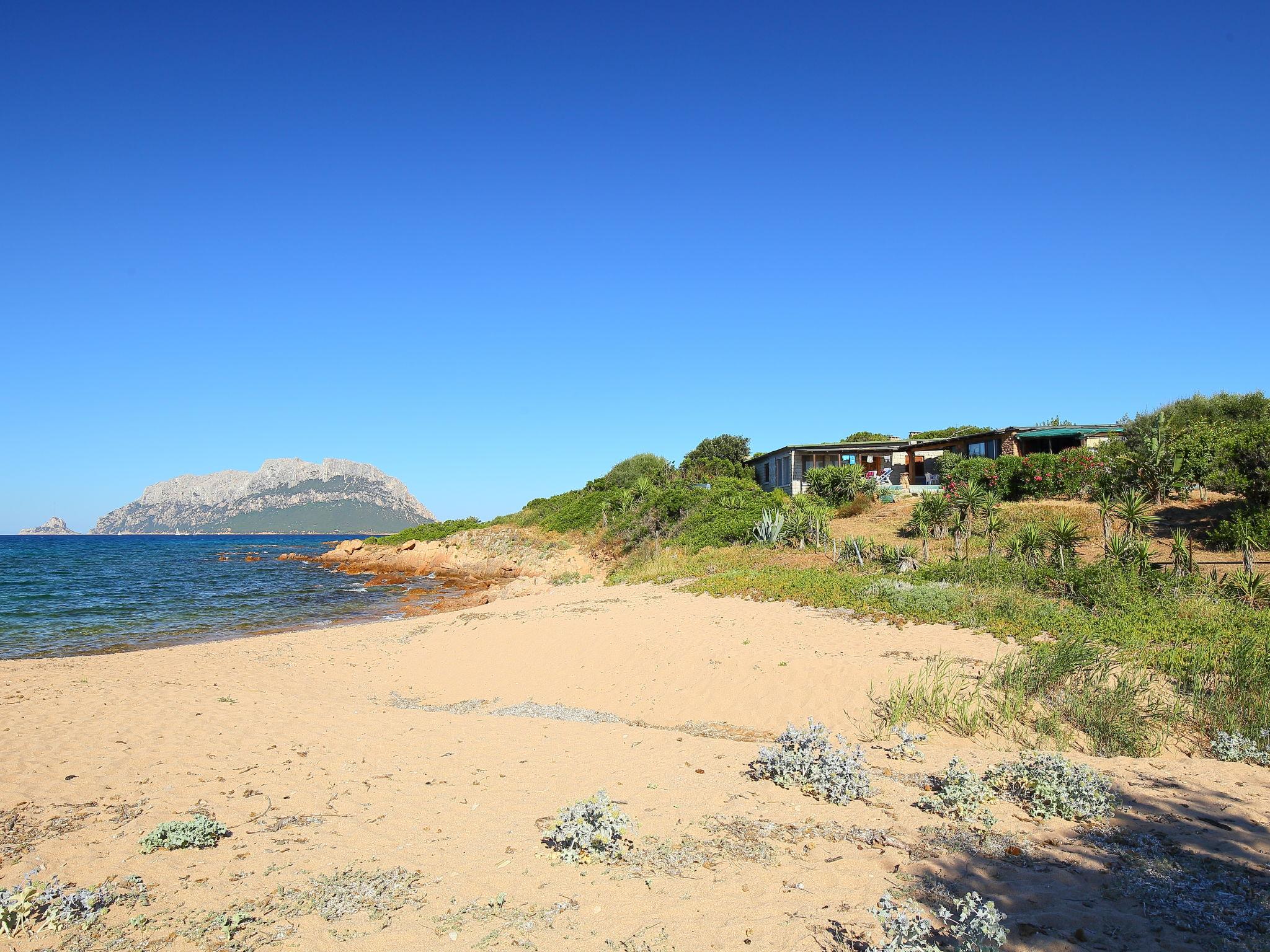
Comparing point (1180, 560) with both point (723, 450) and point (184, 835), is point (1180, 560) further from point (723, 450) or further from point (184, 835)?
point (723, 450)

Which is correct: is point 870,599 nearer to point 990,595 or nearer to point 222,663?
point 990,595

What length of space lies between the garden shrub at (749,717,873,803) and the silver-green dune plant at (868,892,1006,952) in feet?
6.27

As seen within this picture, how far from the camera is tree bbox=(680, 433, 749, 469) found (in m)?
54.5

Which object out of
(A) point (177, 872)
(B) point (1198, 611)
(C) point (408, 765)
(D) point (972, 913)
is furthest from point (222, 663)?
(B) point (1198, 611)

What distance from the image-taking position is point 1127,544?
13070 mm

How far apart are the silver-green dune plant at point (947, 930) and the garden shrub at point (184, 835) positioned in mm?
4459

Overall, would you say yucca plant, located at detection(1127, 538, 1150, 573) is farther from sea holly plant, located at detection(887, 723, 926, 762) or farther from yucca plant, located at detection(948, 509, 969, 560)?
sea holly plant, located at detection(887, 723, 926, 762)

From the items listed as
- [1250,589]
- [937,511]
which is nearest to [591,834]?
[1250,589]

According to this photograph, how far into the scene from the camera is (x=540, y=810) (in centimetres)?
541

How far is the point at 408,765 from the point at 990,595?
32.7 feet

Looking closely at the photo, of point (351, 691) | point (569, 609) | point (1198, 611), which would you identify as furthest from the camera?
point (569, 609)

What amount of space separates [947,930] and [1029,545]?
Answer: 13.0m

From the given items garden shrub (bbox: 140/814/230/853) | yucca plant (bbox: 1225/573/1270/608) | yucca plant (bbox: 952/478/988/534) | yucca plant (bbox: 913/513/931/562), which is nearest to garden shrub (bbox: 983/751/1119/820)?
garden shrub (bbox: 140/814/230/853)

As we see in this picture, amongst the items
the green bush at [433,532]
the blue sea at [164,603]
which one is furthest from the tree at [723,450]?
the blue sea at [164,603]
